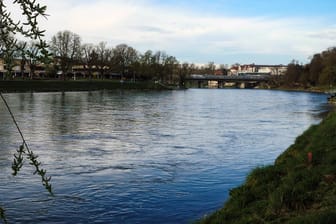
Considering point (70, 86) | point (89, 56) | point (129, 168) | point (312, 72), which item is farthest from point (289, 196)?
point (312, 72)

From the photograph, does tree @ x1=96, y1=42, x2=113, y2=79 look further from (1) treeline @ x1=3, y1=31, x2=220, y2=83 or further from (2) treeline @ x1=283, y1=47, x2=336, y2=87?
(2) treeline @ x1=283, y1=47, x2=336, y2=87

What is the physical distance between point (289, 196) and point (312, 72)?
5336 inches

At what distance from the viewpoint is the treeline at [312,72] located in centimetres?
11775

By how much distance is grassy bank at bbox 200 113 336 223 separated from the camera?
8.11 m

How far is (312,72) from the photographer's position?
137500mm

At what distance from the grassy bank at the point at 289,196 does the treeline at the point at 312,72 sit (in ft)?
344

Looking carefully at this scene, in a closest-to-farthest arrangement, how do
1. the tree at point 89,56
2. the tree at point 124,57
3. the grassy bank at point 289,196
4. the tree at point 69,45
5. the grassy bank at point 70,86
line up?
the grassy bank at point 289,196 → the grassy bank at point 70,86 → the tree at point 69,45 → the tree at point 89,56 → the tree at point 124,57

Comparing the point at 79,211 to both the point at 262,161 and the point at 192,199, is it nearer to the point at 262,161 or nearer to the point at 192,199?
the point at 192,199

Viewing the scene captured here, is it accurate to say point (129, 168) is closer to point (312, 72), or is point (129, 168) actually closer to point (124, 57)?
point (124, 57)

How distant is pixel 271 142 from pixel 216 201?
13182mm

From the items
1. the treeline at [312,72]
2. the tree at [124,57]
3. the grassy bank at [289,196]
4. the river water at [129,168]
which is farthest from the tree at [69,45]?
the grassy bank at [289,196]

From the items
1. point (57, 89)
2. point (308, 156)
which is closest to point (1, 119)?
point (308, 156)

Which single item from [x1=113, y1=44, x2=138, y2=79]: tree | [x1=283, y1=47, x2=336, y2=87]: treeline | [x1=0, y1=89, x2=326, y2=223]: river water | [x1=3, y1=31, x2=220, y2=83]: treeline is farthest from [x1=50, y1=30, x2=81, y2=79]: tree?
[x1=0, y1=89, x2=326, y2=223]: river water

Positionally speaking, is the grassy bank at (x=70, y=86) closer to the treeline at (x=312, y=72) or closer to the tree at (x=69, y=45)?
the tree at (x=69, y=45)
